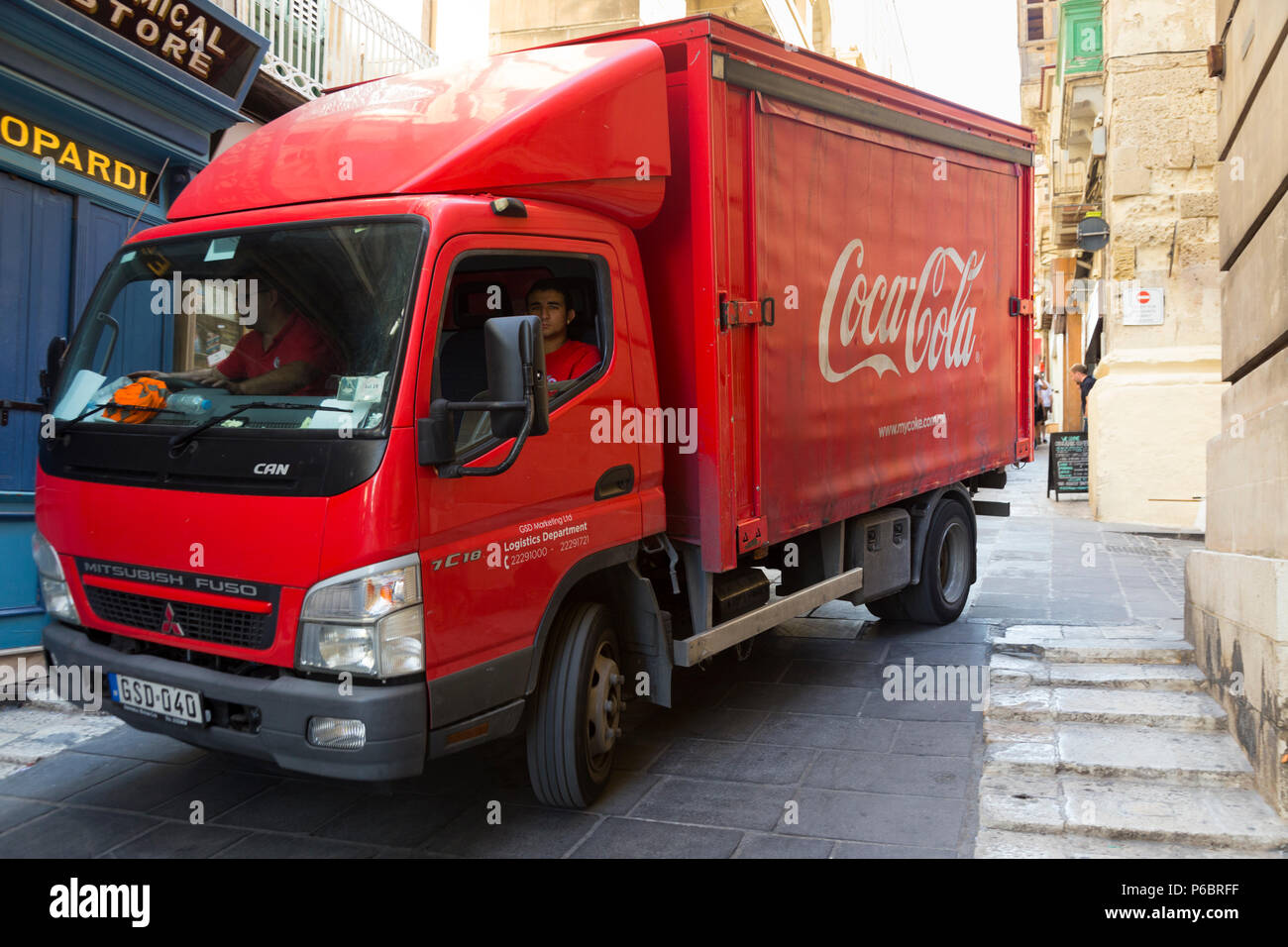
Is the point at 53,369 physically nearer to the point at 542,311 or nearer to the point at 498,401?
the point at 542,311

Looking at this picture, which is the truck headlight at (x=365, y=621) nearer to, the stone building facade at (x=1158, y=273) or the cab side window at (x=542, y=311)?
the cab side window at (x=542, y=311)

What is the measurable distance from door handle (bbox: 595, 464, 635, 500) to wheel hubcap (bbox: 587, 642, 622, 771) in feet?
2.02

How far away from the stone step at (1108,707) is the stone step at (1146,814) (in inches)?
26.4

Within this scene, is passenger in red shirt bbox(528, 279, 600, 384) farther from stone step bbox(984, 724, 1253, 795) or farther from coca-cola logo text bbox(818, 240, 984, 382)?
stone step bbox(984, 724, 1253, 795)

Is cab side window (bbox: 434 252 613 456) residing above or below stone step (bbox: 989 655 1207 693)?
above

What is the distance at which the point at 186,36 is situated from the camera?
24.2 feet

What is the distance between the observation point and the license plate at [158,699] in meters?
3.78

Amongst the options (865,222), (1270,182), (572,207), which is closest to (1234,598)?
(1270,182)

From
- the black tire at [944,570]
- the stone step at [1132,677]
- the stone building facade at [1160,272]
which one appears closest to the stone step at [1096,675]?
the stone step at [1132,677]

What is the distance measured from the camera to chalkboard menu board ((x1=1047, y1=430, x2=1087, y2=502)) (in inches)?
626

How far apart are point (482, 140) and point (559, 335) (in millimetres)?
825

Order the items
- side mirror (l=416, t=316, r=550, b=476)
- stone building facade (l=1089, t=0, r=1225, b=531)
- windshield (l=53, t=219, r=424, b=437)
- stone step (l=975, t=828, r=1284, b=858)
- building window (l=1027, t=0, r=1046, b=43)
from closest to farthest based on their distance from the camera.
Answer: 1. side mirror (l=416, t=316, r=550, b=476)
2. windshield (l=53, t=219, r=424, b=437)
3. stone step (l=975, t=828, r=1284, b=858)
4. stone building facade (l=1089, t=0, r=1225, b=531)
5. building window (l=1027, t=0, r=1046, b=43)

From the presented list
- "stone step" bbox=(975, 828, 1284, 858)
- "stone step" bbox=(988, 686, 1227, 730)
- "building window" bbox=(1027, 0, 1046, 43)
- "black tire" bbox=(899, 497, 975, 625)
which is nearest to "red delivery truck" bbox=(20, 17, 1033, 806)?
"stone step" bbox=(988, 686, 1227, 730)

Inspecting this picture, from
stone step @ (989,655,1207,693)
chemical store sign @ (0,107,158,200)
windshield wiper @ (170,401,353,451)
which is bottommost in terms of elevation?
stone step @ (989,655,1207,693)
